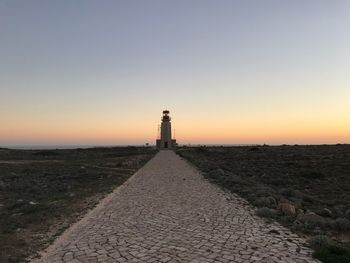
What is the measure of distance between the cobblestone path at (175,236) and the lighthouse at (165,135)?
234ft

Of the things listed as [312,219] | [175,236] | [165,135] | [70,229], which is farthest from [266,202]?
[165,135]

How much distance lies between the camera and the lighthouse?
281 feet

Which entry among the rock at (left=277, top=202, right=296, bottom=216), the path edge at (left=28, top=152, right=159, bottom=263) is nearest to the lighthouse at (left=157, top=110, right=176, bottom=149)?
the path edge at (left=28, top=152, right=159, bottom=263)

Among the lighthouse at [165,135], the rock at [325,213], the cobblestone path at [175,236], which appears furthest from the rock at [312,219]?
the lighthouse at [165,135]

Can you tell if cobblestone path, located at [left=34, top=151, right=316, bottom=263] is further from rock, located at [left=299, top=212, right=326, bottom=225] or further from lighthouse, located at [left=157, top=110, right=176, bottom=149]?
lighthouse, located at [left=157, top=110, right=176, bottom=149]

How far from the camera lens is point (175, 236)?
8.77 m

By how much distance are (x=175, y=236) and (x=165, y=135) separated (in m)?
77.6

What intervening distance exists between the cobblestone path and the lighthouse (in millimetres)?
71428

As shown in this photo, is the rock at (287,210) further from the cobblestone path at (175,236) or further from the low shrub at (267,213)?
the cobblestone path at (175,236)

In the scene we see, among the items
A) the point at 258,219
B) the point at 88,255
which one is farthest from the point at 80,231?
the point at 258,219

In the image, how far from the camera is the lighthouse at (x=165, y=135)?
85.8 metres

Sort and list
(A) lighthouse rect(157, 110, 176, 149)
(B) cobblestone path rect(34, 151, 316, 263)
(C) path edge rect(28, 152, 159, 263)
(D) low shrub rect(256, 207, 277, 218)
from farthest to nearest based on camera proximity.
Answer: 1. (A) lighthouse rect(157, 110, 176, 149)
2. (D) low shrub rect(256, 207, 277, 218)
3. (C) path edge rect(28, 152, 159, 263)
4. (B) cobblestone path rect(34, 151, 316, 263)

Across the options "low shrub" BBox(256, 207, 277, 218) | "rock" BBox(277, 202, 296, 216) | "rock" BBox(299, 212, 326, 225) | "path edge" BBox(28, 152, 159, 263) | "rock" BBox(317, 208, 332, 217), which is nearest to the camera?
"path edge" BBox(28, 152, 159, 263)

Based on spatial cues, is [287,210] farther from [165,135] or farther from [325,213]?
[165,135]
